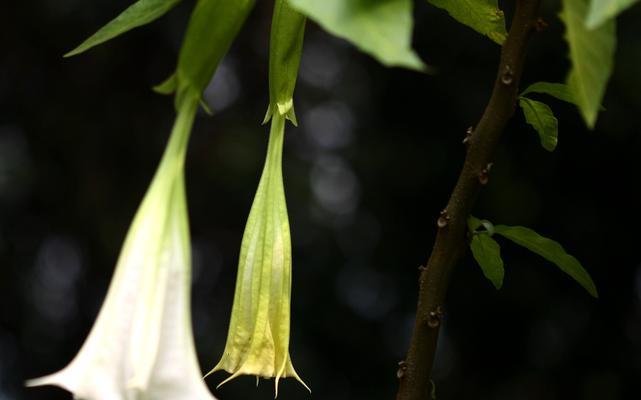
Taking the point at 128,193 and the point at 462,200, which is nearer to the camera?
the point at 462,200

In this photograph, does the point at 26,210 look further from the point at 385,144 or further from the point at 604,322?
the point at 604,322

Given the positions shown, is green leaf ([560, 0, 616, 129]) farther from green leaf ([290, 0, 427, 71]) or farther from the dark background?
the dark background

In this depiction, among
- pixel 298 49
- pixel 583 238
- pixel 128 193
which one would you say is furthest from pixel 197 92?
pixel 128 193

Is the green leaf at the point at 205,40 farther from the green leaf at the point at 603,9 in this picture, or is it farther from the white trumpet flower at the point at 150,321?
the green leaf at the point at 603,9

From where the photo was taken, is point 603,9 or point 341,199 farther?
A: point 341,199

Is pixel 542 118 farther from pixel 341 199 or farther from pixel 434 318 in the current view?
pixel 341 199

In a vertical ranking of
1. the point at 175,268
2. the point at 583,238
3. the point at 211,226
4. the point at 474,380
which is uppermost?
the point at 175,268

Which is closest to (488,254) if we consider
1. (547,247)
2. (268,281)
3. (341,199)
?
(547,247)
